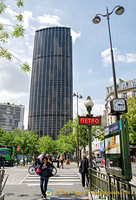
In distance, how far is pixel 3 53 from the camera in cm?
903

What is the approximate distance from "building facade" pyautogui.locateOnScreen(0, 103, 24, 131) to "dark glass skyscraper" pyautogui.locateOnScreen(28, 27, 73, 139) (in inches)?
466

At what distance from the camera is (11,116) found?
14712 cm

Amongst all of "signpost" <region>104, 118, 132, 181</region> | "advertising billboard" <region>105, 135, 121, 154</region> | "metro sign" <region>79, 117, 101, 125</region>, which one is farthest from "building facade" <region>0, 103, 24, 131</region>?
"signpost" <region>104, 118, 132, 181</region>

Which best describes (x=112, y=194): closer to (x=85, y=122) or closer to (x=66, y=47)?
(x=85, y=122)

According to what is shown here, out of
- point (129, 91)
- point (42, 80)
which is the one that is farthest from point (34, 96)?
point (129, 91)

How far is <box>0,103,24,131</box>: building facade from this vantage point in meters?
143

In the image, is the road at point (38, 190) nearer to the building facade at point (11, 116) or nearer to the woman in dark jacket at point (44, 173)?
the woman in dark jacket at point (44, 173)

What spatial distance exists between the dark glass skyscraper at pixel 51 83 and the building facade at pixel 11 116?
1183 cm

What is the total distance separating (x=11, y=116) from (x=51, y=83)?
1742 inches

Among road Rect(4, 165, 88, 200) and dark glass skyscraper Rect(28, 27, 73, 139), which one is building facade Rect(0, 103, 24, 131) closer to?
dark glass skyscraper Rect(28, 27, 73, 139)

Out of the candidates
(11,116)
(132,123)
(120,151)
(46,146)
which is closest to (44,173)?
(120,151)

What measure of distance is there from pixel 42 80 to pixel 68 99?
92.1 ft

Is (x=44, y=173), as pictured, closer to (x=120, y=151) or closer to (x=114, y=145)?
(x=114, y=145)

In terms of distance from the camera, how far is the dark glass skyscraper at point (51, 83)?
5507 inches
